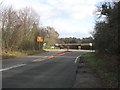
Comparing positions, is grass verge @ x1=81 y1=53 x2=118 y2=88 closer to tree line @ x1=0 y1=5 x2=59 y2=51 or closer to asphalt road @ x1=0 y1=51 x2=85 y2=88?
asphalt road @ x1=0 y1=51 x2=85 y2=88

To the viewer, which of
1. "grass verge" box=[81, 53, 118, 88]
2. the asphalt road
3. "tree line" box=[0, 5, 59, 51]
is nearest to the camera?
the asphalt road

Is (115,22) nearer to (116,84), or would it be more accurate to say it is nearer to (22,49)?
(116,84)

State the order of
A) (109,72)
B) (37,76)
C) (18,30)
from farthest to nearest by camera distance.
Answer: (18,30) → (109,72) → (37,76)

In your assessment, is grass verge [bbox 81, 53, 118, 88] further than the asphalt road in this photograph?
Yes

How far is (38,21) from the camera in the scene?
7494cm

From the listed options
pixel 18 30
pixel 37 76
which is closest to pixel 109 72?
pixel 37 76

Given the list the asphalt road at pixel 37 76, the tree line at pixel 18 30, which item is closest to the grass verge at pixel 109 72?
the asphalt road at pixel 37 76

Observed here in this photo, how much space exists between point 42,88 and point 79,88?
1441 mm

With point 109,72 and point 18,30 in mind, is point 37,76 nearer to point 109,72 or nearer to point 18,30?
point 109,72

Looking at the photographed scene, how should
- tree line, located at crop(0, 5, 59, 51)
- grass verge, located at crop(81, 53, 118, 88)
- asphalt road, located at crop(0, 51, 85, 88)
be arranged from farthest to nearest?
tree line, located at crop(0, 5, 59, 51)
grass verge, located at crop(81, 53, 118, 88)
asphalt road, located at crop(0, 51, 85, 88)

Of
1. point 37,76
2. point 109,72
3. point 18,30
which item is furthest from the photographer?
point 18,30

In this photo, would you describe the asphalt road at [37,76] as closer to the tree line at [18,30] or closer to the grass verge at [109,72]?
the grass verge at [109,72]

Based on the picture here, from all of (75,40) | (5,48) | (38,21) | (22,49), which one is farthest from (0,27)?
(75,40)

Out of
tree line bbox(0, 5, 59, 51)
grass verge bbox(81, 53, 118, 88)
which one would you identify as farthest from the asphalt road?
tree line bbox(0, 5, 59, 51)
